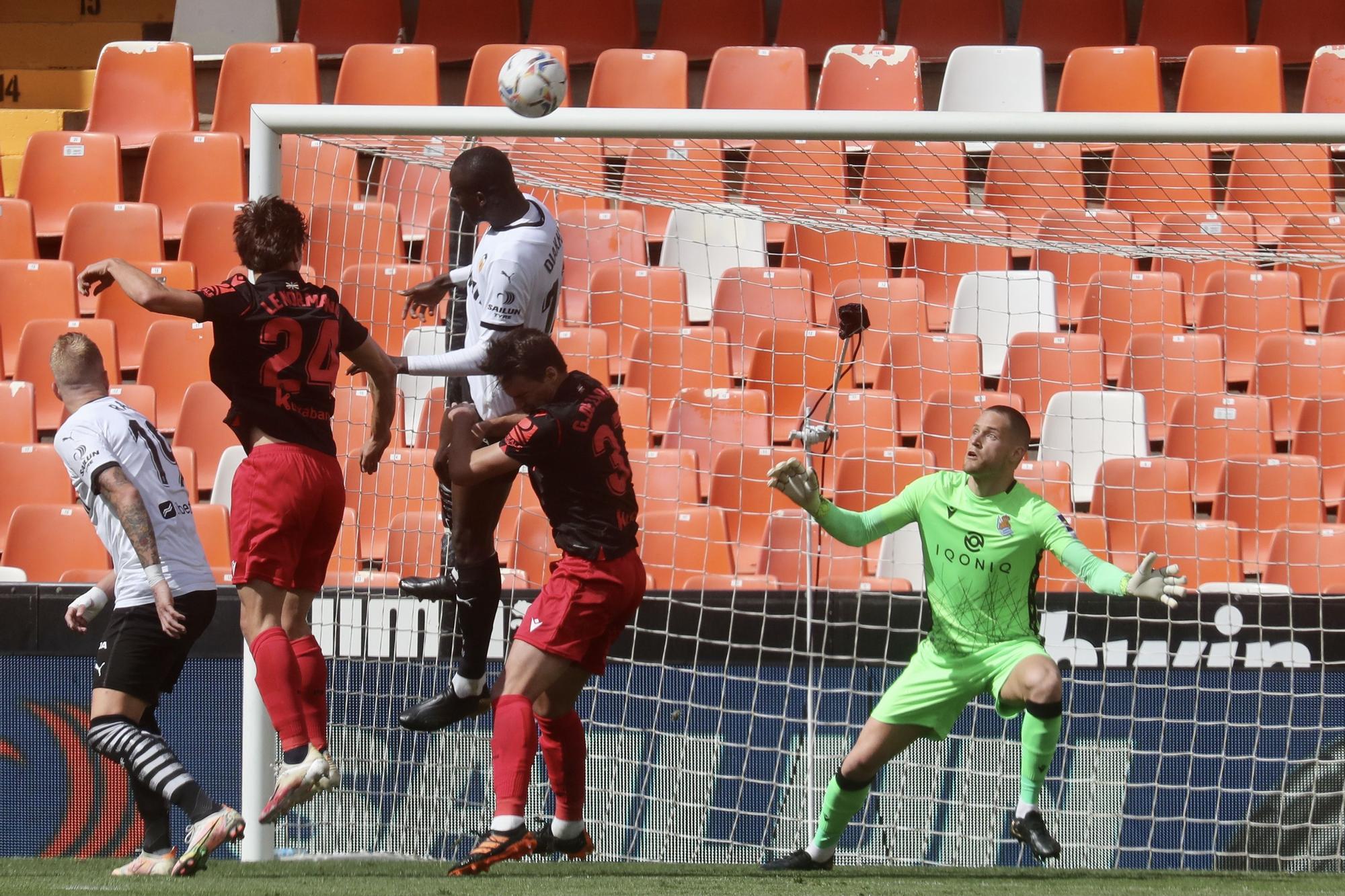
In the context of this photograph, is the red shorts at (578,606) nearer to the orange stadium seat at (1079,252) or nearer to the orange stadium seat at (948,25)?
the orange stadium seat at (1079,252)

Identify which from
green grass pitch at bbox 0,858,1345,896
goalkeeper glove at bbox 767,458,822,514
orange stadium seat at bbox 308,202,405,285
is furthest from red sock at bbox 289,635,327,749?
orange stadium seat at bbox 308,202,405,285

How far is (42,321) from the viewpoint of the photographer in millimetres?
8664

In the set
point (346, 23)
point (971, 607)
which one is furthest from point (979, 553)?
point (346, 23)

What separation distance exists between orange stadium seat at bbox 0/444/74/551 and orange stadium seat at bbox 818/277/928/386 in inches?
165

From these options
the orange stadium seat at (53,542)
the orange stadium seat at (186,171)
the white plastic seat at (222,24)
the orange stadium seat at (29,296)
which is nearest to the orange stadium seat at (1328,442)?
the orange stadium seat at (53,542)

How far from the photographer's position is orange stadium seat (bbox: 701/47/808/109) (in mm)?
10070

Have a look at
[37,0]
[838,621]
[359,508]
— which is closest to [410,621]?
[359,508]

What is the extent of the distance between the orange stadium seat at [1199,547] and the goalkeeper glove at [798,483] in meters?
2.37

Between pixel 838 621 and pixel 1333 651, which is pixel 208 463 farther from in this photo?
pixel 1333 651

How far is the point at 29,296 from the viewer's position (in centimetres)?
917

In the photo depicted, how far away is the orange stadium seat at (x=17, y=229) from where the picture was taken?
946 centimetres

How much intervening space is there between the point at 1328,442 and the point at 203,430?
596cm

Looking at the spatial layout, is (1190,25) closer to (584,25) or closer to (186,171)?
(584,25)

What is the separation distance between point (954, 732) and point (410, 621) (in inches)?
91.7
